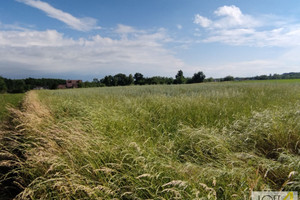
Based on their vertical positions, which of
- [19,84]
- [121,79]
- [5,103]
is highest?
A: [121,79]

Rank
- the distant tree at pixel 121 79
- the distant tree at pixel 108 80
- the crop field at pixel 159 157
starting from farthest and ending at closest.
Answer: the distant tree at pixel 121 79
the distant tree at pixel 108 80
the crop field at pixel 159 157

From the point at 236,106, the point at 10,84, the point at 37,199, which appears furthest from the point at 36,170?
the point at 10,84

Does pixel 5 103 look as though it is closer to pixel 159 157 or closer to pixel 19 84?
pixel 159 157

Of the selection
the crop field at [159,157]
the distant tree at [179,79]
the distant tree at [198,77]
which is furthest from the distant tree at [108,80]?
the crop field at [159,157]

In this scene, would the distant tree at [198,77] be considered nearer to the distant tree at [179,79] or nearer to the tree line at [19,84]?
the distant tree at [179,79]

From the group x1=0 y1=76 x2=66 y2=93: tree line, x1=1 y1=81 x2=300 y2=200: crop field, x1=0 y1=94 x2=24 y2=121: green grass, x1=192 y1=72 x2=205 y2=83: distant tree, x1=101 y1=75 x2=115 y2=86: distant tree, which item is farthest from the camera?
x1=101 y1=75 x2=115 y2=86: distant tree

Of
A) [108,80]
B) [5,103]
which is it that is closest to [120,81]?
[108,80]

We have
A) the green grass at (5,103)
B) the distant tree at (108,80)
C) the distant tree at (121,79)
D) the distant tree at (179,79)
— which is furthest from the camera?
the distant tree at (121,79)

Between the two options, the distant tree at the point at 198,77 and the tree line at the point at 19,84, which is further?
the tree line at the point at 19,84

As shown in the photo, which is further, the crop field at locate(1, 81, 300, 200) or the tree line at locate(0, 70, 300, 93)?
the tree line at locate(0, 70, 300, 93)

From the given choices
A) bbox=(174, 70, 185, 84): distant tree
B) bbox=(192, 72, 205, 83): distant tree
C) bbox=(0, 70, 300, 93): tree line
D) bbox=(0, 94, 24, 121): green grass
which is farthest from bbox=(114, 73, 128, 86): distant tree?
bbox=(0, 94, 24, 121): green grass

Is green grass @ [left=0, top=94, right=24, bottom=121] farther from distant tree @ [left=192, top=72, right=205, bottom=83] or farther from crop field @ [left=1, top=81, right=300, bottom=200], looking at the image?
distant tree @ [left=192, top=72, right=205, bottom=83]

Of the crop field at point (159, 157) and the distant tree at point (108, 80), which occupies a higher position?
the distant tree at point (108, 80)

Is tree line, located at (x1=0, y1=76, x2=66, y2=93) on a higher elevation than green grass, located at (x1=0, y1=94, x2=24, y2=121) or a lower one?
higher
